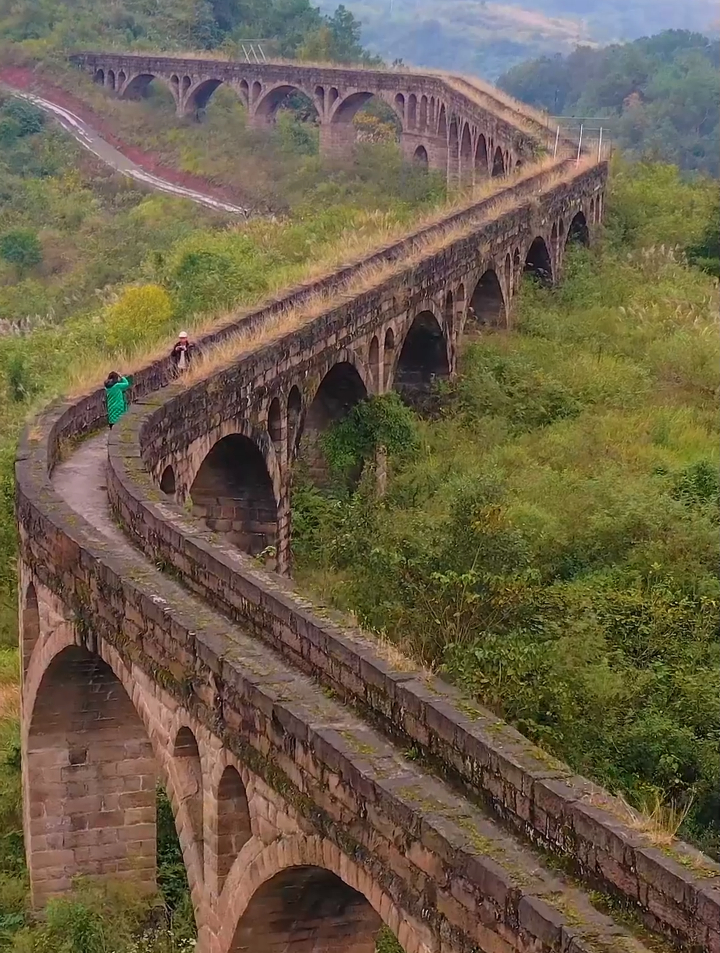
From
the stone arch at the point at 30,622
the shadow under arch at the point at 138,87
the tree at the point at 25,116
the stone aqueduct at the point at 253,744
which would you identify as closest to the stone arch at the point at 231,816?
the stone aqueduct at the point at 253,744

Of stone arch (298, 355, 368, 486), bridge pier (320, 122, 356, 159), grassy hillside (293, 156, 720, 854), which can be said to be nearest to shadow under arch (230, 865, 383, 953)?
grassy hillside (293, 156, 720, 854)

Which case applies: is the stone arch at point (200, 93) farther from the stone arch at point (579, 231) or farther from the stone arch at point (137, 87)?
the stone arch at point (579, 231)

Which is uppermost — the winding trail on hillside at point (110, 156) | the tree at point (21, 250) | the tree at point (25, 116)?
the tree at point (25, 116)

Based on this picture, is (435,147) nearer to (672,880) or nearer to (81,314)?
(81,314)

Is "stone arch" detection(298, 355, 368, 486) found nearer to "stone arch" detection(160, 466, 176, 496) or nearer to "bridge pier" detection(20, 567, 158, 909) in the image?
"stone arch" detection(160, 466, 176, 496)

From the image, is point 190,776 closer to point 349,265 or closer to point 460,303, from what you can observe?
point 349,265

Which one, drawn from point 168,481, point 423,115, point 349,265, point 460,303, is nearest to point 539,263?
point 460,303

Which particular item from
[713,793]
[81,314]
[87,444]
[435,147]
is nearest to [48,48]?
[435,147]
